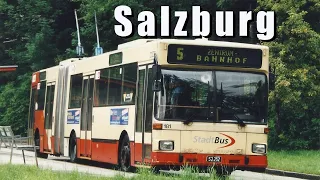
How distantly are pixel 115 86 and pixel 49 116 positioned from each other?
30.2 feet

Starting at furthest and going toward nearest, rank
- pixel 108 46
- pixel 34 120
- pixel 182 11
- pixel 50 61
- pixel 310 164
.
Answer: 1. pixel 50 61
2. pixel 108 46
3. pixel 182 11
4. pixel 34 120
5. pixel 310 164

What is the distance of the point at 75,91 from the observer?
1121 inches

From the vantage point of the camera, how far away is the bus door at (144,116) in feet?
66.2

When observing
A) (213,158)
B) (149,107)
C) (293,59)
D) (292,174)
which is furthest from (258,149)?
(293,59)

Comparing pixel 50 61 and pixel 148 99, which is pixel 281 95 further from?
pixel 50 61

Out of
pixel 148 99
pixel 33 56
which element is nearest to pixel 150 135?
pixel 148 99

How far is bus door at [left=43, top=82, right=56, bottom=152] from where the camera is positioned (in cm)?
3181

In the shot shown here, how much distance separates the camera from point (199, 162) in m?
19.7

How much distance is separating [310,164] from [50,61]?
33900 mm

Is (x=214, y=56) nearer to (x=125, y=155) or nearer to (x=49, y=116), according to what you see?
(x=125, y=155)

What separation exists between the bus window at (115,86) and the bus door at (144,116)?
6.17ft

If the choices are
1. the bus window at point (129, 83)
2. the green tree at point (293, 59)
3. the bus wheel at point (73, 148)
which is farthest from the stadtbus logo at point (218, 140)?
the green tree at point (293, 59)

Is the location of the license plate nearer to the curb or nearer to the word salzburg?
the curb

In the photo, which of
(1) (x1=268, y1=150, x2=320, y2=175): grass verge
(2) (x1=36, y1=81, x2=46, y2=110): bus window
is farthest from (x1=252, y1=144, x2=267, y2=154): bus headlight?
(2) (x1=36, y1=81, x2=46, y2=110): bus window
